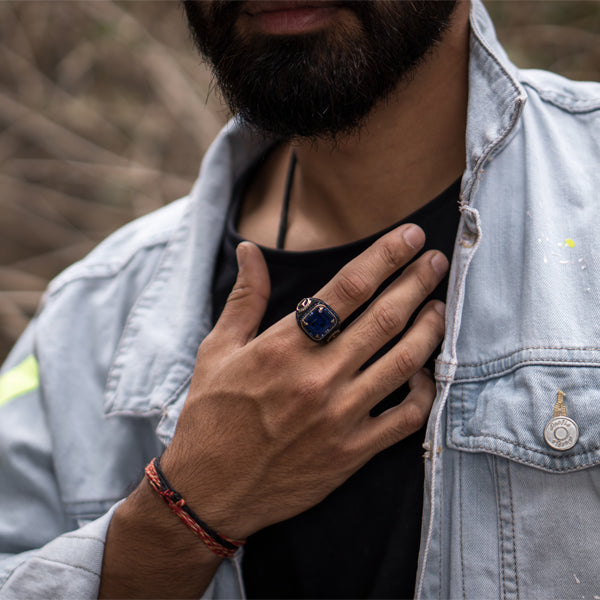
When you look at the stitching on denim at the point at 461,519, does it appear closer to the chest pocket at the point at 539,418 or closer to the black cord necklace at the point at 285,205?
the chest pocket at the point at 539,418

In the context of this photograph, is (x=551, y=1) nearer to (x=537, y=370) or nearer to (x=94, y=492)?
(x=537, y=370)

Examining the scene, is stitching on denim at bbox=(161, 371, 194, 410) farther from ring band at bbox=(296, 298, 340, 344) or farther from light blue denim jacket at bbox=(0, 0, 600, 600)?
ring band at bbox=(296, 298, 340, 344)

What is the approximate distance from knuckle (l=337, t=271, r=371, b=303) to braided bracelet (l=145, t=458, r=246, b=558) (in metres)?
0.50

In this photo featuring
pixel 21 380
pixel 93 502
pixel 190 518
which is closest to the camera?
pixel 190 518

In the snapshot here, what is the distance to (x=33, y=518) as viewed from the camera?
1387mm

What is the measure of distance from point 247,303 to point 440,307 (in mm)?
391

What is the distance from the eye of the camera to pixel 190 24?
1.34 metres

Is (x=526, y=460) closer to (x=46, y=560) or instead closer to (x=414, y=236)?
(x=414, y=236)

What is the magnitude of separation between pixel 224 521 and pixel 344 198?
29.4 inches

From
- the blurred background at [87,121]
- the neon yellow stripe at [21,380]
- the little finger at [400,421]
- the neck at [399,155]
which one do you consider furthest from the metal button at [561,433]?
the blurred background at [87,121]

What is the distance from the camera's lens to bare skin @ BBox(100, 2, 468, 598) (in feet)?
3.51

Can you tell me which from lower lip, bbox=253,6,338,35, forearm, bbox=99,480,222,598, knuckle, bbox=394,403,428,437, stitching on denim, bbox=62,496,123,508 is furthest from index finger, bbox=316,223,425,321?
stitching on denim, bbox=62,496,123,508

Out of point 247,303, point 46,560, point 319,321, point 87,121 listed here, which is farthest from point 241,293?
point 87,121

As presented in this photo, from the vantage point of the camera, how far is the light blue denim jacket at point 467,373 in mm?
948
